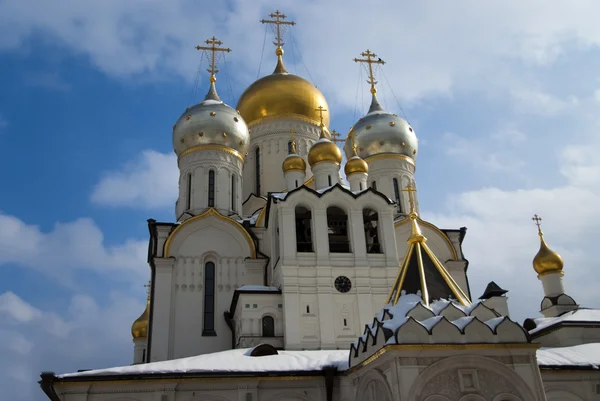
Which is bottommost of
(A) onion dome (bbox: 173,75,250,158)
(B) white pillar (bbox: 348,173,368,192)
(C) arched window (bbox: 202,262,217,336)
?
(C) arched window (bbox: 202,262,217,336)

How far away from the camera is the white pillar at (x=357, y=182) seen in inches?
730

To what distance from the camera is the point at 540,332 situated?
15953mm

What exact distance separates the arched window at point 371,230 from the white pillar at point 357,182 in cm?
101

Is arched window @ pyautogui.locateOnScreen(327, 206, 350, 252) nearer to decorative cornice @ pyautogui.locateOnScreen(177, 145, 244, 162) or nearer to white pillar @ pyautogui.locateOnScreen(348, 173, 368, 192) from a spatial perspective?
white pillar @ pyautogui.locateOnScreen(348, 173, 368, 192)

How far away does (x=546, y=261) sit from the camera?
18.4 metres

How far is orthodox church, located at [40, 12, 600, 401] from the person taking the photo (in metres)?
9.10

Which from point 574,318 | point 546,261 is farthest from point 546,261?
point 574,318

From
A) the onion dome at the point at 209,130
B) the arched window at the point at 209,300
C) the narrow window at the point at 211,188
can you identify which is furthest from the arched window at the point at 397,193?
the arched window at the point at 209,300

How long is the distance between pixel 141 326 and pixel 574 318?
17.9 metres

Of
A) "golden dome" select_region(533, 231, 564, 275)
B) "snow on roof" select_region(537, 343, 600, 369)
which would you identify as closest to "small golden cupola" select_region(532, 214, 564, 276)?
A: "golden dome" select_region(533, 231, 564, 275)

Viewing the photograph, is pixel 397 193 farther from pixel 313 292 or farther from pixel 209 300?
pixel 209 300

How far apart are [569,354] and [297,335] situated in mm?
6513

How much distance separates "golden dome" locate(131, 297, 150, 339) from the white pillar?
12110mm

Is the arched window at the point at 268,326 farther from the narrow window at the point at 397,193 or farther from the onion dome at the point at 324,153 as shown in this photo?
the narrow window at the point at 397,193
